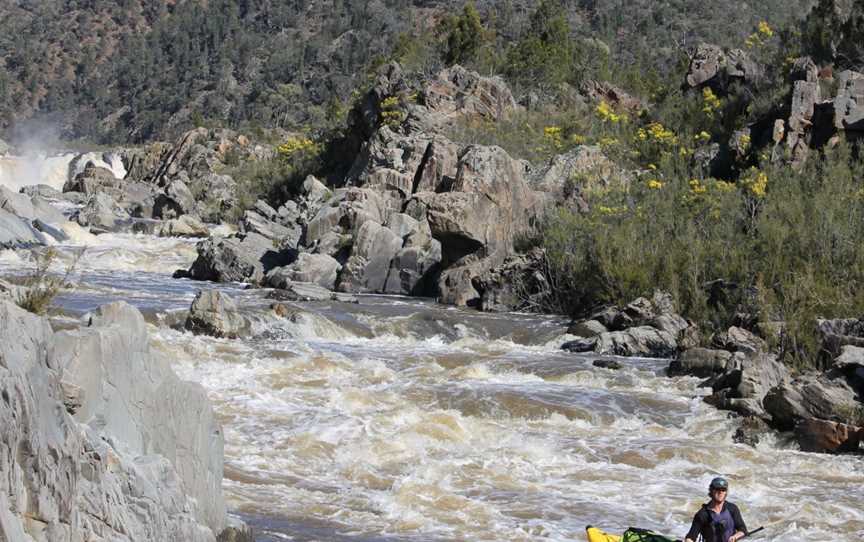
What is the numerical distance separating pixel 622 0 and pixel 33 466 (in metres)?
77.0

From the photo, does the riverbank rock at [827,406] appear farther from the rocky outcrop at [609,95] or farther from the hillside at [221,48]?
the hillside at [221,48]

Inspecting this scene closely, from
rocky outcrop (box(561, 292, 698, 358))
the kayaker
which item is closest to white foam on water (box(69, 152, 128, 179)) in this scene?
rocky outcrop (box(561, 292, 698, 358))

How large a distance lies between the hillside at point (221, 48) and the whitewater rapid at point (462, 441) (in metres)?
43.8

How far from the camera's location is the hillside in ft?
239

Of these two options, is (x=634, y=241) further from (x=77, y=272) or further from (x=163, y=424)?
(x=163, y=424)

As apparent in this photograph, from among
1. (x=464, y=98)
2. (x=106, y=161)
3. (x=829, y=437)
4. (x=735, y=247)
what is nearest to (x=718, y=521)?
(x=829, y=437)

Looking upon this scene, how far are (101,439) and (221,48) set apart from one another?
310ft

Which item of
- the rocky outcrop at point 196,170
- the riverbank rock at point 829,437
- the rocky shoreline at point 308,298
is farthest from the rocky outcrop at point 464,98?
the riverbank rock at point 829,437

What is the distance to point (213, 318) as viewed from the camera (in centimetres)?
1586

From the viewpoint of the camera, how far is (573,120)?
33281mm

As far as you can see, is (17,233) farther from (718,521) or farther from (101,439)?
(718,521)

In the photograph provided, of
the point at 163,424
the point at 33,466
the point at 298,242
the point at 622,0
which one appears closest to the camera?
the point at 33,466

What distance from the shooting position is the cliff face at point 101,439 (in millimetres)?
4938

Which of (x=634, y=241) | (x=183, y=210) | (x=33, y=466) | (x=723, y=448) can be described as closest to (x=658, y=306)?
(x=634, y=241)
